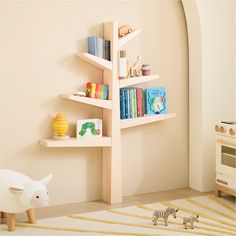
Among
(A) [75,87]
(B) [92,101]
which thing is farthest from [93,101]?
(A) [75,87]

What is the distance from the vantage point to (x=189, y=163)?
165 inches

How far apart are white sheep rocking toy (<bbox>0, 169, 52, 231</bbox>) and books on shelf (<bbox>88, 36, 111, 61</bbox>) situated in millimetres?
1093

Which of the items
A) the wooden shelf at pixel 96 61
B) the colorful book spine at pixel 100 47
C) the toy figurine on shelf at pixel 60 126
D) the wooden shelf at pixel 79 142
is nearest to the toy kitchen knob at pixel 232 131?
the wooden shelf at pixel 79 142

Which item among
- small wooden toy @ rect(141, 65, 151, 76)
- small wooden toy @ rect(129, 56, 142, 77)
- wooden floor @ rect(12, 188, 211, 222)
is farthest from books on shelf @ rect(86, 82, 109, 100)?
wooden floor @ rect(12, 188, 211, 222)

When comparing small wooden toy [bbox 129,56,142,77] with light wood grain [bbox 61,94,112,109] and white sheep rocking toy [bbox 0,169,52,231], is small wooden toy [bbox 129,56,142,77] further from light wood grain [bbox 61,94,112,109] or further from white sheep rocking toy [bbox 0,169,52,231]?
white sheep rocking toy [bbox 0,169,52,231]

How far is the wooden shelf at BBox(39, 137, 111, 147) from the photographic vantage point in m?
3.36

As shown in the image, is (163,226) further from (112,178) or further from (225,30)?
(225,30)

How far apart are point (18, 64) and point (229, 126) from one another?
5.47 feet

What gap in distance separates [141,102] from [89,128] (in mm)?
504

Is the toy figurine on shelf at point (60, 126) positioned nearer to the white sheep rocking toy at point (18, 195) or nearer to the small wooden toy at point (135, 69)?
the white sheep rocking toy at point (18, 195)

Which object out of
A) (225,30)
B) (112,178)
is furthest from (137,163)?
(225,30)

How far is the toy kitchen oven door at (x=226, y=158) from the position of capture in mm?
3605

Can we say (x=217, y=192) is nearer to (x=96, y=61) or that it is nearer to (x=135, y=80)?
(x=135, y=80)

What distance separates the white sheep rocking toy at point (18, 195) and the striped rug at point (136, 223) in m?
0.14
